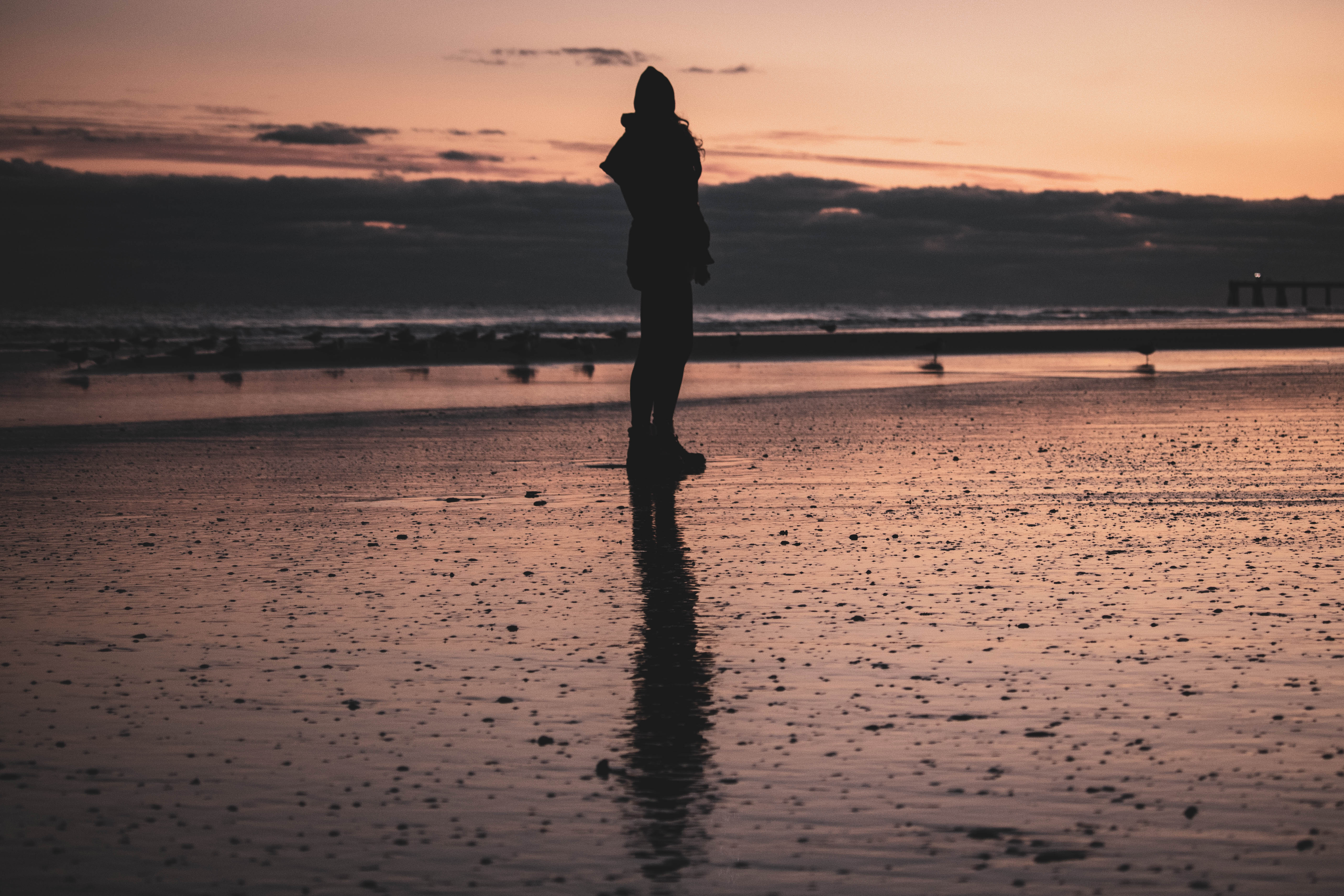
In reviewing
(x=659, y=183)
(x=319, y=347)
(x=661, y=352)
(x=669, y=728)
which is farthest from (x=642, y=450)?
(x=319, y=347)

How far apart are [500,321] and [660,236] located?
202 ft

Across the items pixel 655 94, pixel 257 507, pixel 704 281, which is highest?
pixel 655 94

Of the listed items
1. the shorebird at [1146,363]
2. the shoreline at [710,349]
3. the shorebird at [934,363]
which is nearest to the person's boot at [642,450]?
the shorebird at [934,363]

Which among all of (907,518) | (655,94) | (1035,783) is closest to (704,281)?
(655,94)

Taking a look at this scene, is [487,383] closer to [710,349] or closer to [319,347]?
[710,349]

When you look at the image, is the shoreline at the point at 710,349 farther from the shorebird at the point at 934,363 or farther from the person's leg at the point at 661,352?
the person's leg at the point at 661,352

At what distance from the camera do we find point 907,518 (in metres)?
7.81

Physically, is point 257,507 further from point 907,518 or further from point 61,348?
point 61,348

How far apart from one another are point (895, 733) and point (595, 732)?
2.83 ft

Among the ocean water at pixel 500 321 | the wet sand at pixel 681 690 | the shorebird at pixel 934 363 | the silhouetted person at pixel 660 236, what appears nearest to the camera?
the wet sand at pixel 681 690

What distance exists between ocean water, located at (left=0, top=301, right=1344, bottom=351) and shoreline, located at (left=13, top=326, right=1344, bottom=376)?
9.90 feet

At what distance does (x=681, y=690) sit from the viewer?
4.29 metres

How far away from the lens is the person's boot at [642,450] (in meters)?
10.4

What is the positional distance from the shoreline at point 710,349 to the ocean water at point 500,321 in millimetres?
3016
